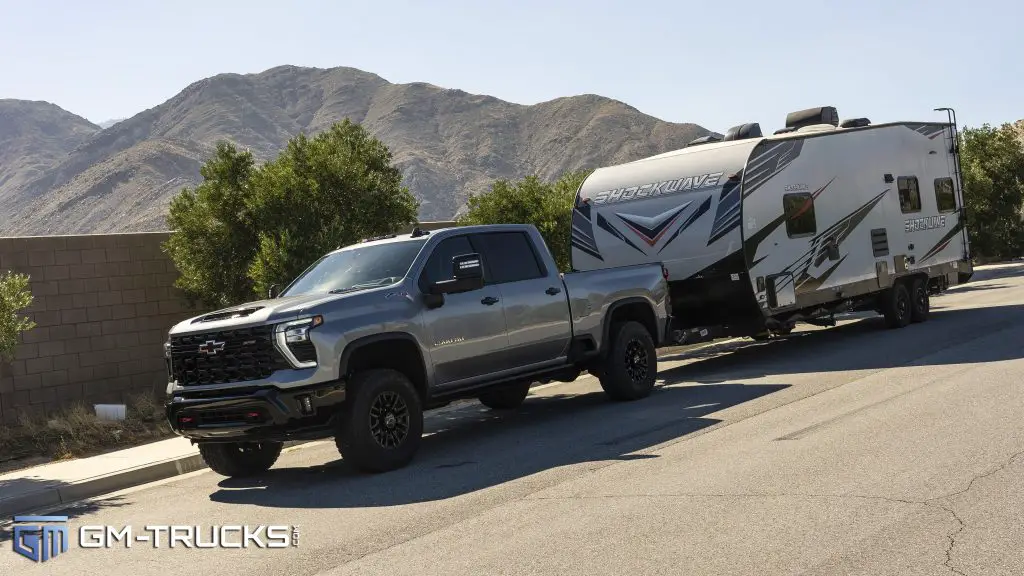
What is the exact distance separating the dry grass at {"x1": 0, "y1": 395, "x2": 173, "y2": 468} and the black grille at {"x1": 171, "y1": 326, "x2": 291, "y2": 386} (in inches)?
140

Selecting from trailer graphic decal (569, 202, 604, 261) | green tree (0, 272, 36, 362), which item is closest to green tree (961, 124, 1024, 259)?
trailer graphic decal (569, 202, 604, 261)

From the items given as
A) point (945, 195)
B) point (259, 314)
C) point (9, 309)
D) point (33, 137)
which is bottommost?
point (259, 314)

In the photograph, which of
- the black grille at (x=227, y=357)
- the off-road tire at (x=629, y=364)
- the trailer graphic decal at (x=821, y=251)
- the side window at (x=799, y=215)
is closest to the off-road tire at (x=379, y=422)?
the black grille at (x=227, y=357)

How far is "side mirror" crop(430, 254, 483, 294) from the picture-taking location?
10.0 meters

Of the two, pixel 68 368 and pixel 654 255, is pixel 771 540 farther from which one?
pixel 68 368

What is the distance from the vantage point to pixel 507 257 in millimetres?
11578

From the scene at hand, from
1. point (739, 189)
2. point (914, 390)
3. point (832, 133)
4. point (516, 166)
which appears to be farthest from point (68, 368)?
point (516, 166)

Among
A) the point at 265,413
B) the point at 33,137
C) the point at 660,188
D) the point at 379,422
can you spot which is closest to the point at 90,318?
the point at 265,413

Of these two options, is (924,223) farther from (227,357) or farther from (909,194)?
(227,357)

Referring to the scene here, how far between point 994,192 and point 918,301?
24.3 meters

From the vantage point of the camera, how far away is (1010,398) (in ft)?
35.1

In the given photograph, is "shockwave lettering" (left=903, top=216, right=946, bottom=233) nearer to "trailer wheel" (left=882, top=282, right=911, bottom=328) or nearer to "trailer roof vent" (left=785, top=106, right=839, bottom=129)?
"trailer wheel" (left=882, top=282, right=911, bottom=328)

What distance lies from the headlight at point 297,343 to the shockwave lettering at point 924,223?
13.3 meters

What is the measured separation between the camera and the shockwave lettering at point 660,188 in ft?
51.1
